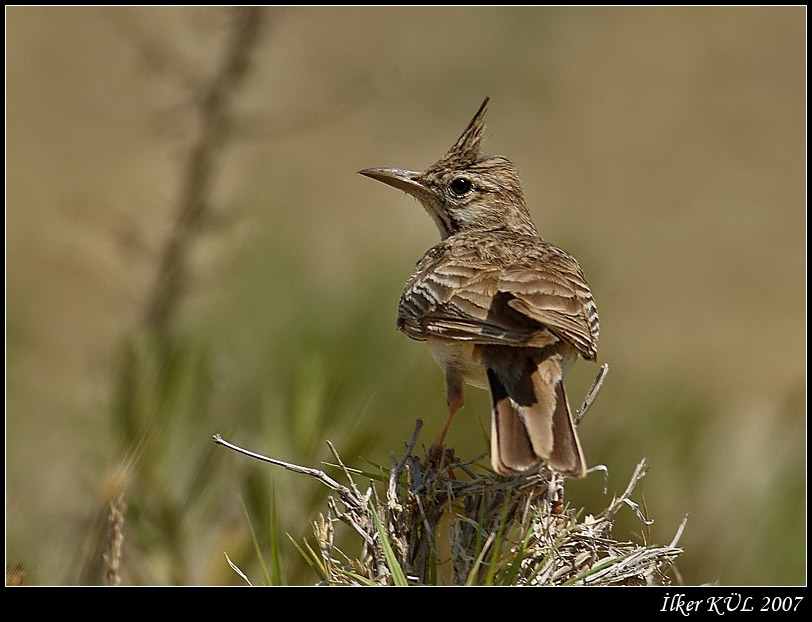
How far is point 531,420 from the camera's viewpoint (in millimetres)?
3191

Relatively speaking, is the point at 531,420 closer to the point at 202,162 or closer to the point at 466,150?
the point at 202,162

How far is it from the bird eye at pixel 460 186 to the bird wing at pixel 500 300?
0.64 meters

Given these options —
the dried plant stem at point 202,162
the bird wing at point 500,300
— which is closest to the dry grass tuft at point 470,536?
the bird wing at point 500,300

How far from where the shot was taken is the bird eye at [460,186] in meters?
4.79

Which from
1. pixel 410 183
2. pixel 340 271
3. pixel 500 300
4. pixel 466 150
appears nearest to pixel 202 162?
pixel 500 300

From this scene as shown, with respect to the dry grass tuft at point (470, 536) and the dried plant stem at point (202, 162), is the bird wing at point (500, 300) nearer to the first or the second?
the dry grass tuft at point (470, 536)

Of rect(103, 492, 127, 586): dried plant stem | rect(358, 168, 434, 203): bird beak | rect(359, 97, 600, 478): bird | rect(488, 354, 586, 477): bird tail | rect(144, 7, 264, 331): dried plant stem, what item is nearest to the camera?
rect(103, 492, 127, 586): dried plant stem

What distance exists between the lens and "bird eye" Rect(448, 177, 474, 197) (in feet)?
15.7

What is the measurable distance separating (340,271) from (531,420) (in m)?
4.10

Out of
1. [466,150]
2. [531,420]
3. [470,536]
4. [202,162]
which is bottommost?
[470,536]

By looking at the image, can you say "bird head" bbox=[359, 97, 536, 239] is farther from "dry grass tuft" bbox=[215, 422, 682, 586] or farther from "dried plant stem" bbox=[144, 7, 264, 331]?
"dry grass tuft" bbox=[215, 422, 682, 586]

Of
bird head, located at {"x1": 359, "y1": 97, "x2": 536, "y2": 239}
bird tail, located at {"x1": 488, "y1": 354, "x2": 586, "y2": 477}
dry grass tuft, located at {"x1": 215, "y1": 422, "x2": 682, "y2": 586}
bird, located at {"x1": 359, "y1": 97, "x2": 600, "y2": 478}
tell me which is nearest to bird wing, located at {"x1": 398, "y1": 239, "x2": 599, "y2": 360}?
bird, located at {"x1": 359, "y1": 97, "x2": 600, "y2": 478}

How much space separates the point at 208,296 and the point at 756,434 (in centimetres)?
295
